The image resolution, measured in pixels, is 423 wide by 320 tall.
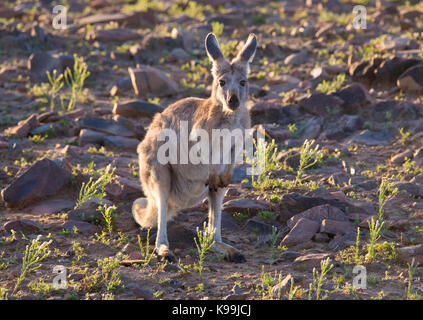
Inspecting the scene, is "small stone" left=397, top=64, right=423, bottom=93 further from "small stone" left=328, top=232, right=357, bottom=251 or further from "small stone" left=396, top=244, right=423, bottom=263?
"small stone" left=396, top=244, right=423, bottom=263

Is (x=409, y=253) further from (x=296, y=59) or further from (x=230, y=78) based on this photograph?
(x=296, y=59)

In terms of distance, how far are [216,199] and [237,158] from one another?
0.47 metres

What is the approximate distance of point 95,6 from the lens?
53.7 feet

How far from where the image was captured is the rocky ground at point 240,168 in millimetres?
5199

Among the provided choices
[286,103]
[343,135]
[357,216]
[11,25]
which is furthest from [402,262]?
[11,25]

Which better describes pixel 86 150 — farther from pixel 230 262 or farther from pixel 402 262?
pixel 402 262

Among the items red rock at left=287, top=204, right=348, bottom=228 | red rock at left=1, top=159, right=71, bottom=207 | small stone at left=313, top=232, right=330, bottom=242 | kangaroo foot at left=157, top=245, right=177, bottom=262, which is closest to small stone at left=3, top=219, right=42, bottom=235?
red rock at left=1, top=159, right=71, bottom=207

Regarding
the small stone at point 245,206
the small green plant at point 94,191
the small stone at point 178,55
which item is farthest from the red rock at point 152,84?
the small stone at point 245,206

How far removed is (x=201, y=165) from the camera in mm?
6012

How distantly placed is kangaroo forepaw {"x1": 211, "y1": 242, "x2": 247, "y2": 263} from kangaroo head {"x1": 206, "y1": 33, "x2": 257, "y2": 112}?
1.33m

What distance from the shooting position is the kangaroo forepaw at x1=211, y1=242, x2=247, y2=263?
222 inches

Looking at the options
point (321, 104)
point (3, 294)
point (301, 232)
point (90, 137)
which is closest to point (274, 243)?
point (301, 232)

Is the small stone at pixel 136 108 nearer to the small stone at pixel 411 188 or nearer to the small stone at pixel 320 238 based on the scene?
the small stone at pixel 411 188
